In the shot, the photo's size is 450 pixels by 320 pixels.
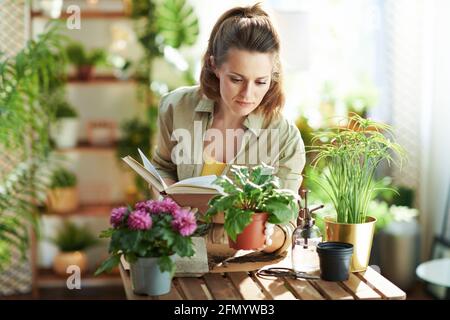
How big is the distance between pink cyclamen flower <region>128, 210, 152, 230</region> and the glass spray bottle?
474mm

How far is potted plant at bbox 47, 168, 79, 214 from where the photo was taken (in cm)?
504

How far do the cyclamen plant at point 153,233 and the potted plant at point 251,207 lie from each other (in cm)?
14

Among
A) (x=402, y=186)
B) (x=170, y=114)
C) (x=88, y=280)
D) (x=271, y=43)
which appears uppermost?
(x=271, y=43)

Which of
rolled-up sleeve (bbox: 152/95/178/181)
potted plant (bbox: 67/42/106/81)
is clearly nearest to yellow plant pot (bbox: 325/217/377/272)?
rolled-up sleeve (bbox: 152/95/178/181)

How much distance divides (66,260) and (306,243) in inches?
123

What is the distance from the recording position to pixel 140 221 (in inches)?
79.0

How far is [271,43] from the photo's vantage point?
2488 mm

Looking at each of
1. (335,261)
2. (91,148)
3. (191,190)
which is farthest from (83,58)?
(335,261)

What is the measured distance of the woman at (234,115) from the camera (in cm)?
247

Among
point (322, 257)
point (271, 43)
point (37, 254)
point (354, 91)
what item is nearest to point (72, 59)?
point (37, 254)

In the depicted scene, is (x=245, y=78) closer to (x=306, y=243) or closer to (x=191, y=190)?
(x=191, y=190)
